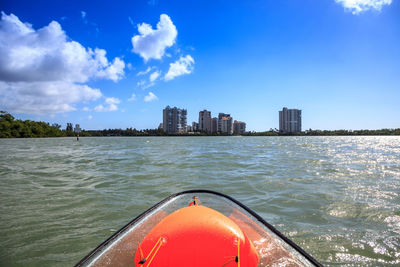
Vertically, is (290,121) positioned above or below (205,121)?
below

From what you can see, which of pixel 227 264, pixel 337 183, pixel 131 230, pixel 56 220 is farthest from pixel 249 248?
pixel 337 183

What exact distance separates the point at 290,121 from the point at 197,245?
153 meters

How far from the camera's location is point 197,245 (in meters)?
1.39

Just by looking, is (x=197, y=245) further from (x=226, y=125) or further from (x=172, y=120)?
(x=226, y=125)

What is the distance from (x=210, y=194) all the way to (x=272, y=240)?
3.25 feet

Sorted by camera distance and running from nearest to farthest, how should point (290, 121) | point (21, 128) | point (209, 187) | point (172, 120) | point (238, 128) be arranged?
point (209, 187)
point (21, 128)
point (172, 120)
point (290, 121)
point (238, 128)

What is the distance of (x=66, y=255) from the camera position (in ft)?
8.70

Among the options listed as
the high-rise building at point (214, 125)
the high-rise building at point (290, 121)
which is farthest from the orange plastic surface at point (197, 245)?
the high-rise building at point (290, 121)

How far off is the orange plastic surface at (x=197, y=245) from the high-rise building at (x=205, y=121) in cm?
14517

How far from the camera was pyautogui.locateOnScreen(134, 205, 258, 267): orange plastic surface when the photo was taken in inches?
53.3

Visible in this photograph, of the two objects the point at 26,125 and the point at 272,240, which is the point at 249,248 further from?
the point at 26,125

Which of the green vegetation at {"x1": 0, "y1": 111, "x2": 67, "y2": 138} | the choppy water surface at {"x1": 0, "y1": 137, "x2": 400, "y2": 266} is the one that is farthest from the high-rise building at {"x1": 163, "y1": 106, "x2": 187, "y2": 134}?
the choppy water surface at {"x1": 0, "y1": 137, "x2": 400, "y2": 266}

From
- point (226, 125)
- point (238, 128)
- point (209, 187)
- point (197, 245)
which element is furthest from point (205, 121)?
point (197, 245)

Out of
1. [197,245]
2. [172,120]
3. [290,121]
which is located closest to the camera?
[197,245]
